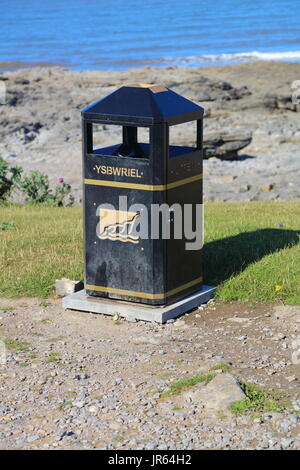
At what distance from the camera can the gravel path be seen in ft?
17.3

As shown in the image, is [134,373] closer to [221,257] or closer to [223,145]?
[221,257]

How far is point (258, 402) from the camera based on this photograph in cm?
558

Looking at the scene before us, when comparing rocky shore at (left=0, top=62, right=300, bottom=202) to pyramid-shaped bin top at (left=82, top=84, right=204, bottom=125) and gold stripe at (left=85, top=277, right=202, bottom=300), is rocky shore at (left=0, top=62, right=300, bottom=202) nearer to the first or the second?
gold stripe at (left=85, top=277, right=202, bottom=300)

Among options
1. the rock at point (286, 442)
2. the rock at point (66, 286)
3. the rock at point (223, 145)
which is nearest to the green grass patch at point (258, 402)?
the rock at point (286, 442)

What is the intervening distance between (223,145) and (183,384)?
16.2 m

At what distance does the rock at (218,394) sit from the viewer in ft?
18.2

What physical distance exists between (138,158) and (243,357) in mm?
1913

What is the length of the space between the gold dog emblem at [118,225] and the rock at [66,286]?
0.73 meters

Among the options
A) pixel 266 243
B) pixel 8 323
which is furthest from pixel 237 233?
pixel 8 323

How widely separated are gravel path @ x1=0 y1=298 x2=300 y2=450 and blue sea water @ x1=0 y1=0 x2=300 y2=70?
34.1 meters

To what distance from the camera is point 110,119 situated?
721cm

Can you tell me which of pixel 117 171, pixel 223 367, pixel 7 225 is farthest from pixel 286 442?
pixel 7 225

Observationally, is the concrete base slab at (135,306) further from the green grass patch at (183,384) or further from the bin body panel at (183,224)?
the green grass patch at (183,384)

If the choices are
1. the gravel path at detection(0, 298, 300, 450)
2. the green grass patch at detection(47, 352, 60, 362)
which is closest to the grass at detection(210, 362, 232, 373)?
the gravel path at detection(0, 298, 300, 450)
